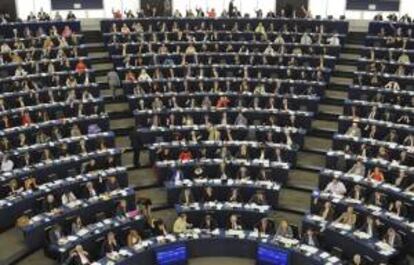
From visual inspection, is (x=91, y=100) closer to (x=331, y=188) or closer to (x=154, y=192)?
(x=154, y=192)

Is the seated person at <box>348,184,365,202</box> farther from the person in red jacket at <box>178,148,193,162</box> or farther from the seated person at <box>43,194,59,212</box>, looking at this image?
the seated person at <box>43,194,59,212</box>

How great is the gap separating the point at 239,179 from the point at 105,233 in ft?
14.8

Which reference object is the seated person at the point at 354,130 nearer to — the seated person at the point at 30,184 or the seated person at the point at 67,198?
the seated person at the point at 67,198

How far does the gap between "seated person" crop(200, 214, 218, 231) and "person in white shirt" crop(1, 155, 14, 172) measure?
5708 millimetres

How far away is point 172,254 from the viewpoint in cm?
1527

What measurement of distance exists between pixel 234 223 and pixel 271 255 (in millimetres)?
1481

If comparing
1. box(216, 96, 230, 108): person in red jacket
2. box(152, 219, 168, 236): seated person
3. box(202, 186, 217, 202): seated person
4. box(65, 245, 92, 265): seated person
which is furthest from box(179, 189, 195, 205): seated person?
box(216, 96, 230, 108): person in red jacket

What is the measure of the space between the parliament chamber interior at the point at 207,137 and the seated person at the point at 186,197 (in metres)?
0.04

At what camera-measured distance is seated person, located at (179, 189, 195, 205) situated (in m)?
17.2

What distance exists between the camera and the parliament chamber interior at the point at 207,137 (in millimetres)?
15633

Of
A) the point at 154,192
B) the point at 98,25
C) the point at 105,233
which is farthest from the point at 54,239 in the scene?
the point at 98,25

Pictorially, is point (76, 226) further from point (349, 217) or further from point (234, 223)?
point (349, 217)

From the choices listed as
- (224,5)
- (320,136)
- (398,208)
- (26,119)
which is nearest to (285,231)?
(398,208)

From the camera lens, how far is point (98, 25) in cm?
2722
